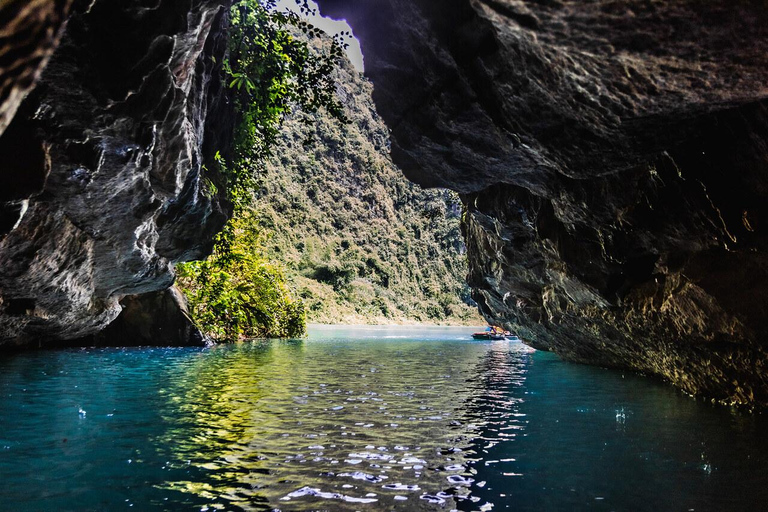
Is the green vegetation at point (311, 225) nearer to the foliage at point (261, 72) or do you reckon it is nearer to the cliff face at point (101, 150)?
the foliage at point (261, 72)

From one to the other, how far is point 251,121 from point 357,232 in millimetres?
143344

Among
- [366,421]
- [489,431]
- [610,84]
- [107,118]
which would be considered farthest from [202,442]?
[610,84]

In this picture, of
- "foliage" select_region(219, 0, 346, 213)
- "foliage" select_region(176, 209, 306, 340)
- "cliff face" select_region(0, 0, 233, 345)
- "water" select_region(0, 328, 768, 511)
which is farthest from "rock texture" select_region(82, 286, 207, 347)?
"water" select_region(0, 328, 768, 511)

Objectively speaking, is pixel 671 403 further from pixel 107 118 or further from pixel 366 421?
pixel 107 118

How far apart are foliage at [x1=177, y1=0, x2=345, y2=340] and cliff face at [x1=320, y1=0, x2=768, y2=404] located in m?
3.61

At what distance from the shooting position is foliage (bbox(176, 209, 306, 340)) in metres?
27.2

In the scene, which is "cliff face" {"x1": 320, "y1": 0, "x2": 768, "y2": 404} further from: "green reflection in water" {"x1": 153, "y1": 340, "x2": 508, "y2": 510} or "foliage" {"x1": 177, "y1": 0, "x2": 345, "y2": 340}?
"green reflection in water" {"x1": 153, "y1": 340, "x2": 508, "y2": 510}

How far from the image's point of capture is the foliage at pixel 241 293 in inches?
1072

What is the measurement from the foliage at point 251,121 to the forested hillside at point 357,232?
8296 centimetres

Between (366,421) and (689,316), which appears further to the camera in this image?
(689,316)

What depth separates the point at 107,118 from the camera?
29.6 ft

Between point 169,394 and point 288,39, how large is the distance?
10.3 m

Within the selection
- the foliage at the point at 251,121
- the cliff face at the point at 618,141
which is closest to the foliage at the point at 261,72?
the foliage at the point at 251,121

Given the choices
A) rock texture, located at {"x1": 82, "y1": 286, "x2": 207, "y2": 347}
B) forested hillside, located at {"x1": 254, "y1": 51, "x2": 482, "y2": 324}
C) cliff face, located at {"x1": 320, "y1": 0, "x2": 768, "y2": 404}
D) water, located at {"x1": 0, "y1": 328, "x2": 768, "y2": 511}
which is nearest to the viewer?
cliff face, located at {"x1": 320, "y1": 0, "x2": 768, "y2": 404}
